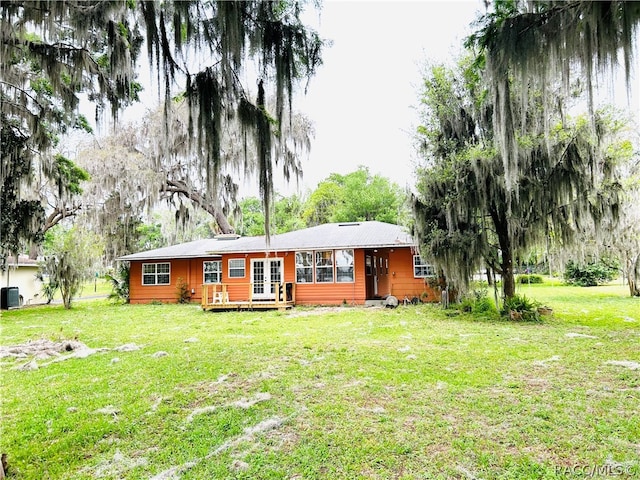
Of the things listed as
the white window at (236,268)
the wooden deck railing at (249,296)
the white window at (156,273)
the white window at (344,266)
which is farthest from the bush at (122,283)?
the white window at (344,266)

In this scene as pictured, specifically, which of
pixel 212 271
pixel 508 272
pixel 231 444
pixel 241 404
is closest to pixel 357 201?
pixel 212 271

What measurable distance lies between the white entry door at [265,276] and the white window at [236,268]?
0.51 meters

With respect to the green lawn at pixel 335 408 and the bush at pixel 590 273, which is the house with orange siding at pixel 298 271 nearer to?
the green lawn at pixel 335 408

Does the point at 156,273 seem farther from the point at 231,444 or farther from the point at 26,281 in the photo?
the point at 231,444

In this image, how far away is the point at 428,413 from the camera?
12.3 feet

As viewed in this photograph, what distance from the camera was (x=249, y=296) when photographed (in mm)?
14094

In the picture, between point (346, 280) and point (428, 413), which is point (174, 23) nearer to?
point (428, 413)

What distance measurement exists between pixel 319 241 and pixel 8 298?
13.4m

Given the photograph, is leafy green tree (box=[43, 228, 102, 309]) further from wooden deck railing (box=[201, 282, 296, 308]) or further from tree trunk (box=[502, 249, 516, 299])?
tree trunk (box=[502, 249, 516, 299])

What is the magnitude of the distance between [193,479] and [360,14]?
5.48 meters

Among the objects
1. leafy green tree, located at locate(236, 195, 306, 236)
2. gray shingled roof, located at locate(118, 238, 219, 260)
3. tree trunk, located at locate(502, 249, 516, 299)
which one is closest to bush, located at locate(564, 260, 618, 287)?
tree trunk, located at locate(502, 249, 516, 299)

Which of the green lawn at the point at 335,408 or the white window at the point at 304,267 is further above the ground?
the white window at the point at 304,267

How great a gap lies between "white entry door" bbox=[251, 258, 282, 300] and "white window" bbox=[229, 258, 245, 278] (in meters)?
0.51

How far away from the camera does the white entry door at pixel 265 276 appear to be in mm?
15242
